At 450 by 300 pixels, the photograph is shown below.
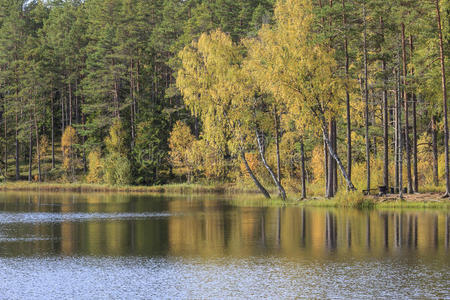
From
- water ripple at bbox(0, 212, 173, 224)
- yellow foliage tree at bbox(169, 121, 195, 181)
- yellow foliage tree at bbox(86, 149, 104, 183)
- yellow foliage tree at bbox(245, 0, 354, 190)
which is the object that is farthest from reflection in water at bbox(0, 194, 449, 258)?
yellow foliage tree at bbox(86, 149, 104, 183)

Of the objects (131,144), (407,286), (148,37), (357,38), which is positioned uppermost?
(148,37)

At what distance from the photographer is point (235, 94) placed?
47062mm

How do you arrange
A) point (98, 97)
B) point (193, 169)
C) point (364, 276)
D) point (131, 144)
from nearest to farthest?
point (364, 276) → point (193, 169) → point (131, 144) → point (98, 97)

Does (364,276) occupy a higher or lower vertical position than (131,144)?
lower

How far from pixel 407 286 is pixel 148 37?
80.7m

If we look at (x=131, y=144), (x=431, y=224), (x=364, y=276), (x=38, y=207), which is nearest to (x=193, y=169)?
(x=131, y=144)

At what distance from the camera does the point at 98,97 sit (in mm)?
87812

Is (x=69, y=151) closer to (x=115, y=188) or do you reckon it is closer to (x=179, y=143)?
(x=115, y=188)

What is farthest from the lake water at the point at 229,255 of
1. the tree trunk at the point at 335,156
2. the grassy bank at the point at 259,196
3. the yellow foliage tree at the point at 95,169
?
the yellow foliage tree at the point at 95,169

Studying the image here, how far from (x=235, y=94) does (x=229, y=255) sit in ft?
83.9

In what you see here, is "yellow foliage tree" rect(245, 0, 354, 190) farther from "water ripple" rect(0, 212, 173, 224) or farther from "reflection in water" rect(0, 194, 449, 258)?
"water ripple" rect(0, 212, 173, 224)

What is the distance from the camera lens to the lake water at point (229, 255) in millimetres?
17156

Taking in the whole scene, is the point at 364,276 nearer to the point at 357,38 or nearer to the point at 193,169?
the point at 357,38

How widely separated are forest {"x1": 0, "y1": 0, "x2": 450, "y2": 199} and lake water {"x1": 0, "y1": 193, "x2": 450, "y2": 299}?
1009 cm
